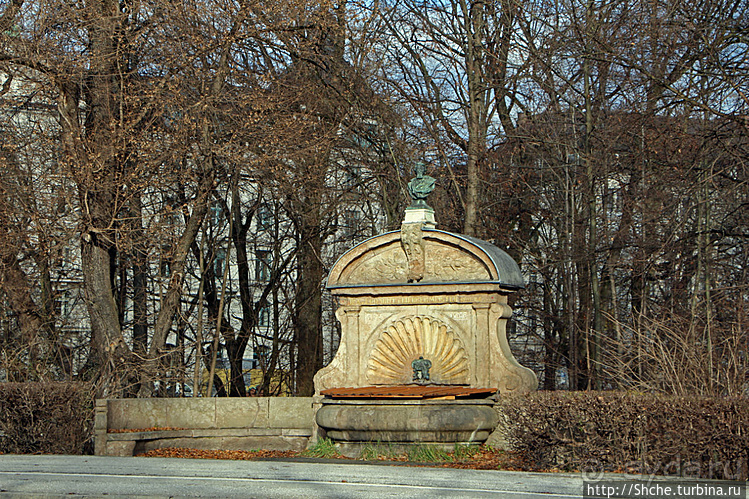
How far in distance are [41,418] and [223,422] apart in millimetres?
2474

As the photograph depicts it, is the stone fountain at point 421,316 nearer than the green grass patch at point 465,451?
No

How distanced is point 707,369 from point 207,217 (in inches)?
446

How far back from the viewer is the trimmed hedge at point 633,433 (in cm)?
897

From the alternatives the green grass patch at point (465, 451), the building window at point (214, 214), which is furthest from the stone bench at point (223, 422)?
the building window at point (214, 214)

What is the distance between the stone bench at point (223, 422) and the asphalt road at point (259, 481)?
7.65ft

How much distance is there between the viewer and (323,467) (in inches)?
405

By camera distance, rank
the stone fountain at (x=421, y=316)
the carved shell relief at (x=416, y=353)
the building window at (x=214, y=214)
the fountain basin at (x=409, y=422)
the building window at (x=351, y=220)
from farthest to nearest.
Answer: the building window at (x=351, y=220) < the building window at (x=214, y=214) < the carved shell relief at (x=416, y=353) < the stone fountain at (x=421, y=316) < the fountain basin at (x=409, y=422)

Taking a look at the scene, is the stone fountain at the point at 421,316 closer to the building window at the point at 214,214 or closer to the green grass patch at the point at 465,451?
the green grass patch at the point at 465,451

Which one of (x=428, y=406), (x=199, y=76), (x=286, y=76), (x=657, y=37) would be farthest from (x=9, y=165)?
(x=657, y=37)

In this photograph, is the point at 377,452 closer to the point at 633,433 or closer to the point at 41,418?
the point at 633,433

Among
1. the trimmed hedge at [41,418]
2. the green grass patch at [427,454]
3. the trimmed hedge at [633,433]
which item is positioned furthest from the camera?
the trimmed hedge at [41,418]

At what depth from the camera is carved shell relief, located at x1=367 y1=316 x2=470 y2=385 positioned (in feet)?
43.1

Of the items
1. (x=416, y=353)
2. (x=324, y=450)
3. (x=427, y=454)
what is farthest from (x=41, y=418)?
(x=427, y=454)

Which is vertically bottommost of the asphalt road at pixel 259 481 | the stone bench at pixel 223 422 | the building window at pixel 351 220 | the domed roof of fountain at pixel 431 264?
the asphalt road at pixel 259 481
